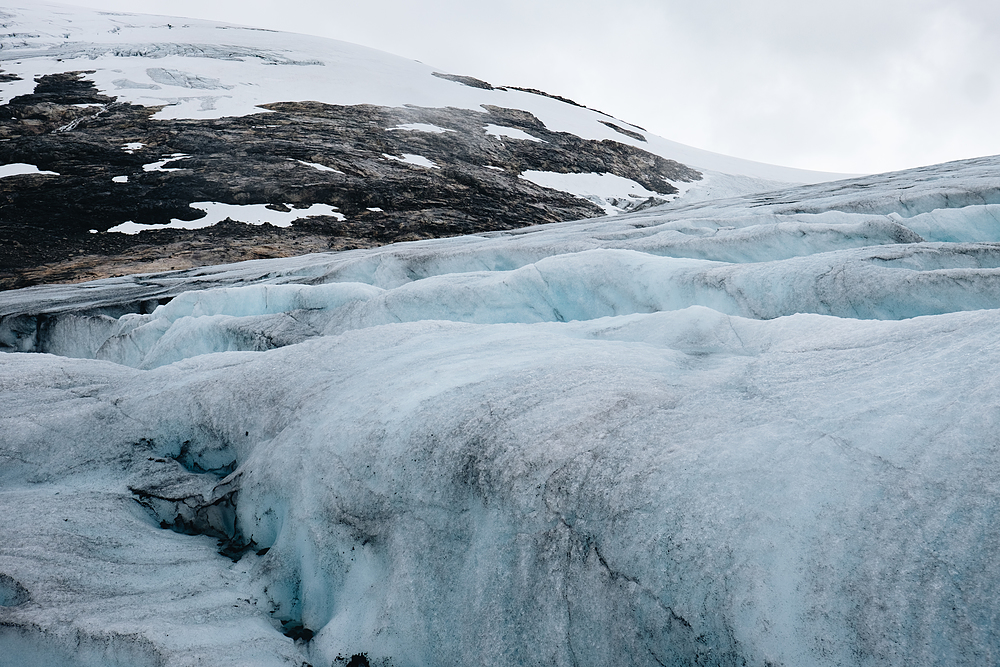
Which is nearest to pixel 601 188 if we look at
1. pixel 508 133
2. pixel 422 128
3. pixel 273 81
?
pixel 508 133

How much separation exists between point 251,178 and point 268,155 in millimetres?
3211

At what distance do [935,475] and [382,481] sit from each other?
9.32 feet

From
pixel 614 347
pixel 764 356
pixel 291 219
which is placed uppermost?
pixel 764 356

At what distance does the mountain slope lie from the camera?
69.9 ft

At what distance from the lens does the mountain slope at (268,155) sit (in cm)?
2129

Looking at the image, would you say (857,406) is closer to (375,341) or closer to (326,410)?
(326,410)

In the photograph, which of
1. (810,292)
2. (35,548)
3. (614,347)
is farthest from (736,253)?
(35,548)

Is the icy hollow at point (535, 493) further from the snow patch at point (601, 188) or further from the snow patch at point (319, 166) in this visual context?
the snow patch at point (601, 188)

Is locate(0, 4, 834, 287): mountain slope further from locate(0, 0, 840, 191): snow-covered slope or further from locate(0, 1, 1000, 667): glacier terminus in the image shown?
locate(0, 1, 1000, 667): glacier terminus

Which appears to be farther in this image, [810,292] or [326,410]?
[810,292]

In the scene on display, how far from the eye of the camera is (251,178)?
84.6 feet

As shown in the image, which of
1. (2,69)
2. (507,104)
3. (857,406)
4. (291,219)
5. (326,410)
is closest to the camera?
(857,406)

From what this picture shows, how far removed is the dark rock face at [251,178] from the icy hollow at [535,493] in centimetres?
1472

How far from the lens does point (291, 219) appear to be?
912 inches
